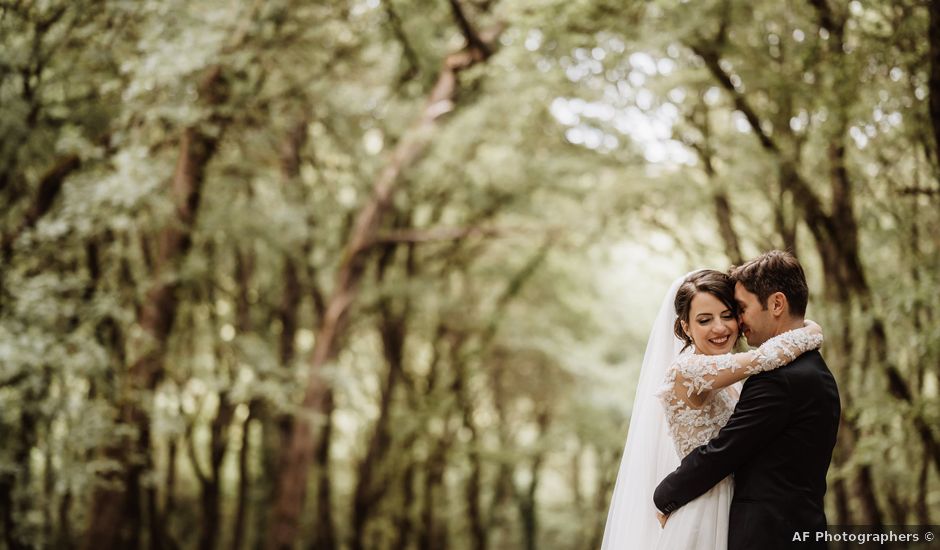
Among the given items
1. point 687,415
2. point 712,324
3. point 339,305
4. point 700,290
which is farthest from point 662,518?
point 339,305

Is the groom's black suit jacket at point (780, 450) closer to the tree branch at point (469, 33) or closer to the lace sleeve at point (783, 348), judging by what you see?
the lace sleeve at point (783, 348)

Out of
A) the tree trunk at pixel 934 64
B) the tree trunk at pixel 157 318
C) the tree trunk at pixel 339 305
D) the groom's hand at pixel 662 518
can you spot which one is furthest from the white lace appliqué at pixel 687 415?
the tree trunk at pixel 339 305

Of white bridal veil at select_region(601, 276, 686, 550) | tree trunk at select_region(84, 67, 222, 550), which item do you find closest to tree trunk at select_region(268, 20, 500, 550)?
tree trunk at select_region(84, 67, 222, 550)

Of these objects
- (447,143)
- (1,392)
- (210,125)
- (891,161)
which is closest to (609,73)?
(891,161)

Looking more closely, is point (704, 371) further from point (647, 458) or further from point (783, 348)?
point (647, 458)

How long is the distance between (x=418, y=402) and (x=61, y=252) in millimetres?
9032

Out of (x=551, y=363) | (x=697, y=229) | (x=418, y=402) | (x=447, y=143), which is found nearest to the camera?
(x=697, y=229)

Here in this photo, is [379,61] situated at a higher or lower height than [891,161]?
higher

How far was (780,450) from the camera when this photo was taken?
2.98 meters

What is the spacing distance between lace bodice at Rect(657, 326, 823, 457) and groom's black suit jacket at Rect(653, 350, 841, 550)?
0.22ft

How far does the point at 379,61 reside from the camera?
11.8 meters

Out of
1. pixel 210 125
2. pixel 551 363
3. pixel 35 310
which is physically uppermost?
pixel 210 125

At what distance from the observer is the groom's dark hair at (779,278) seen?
3.08 meters

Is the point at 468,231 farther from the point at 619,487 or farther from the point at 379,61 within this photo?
the point at 619,487
